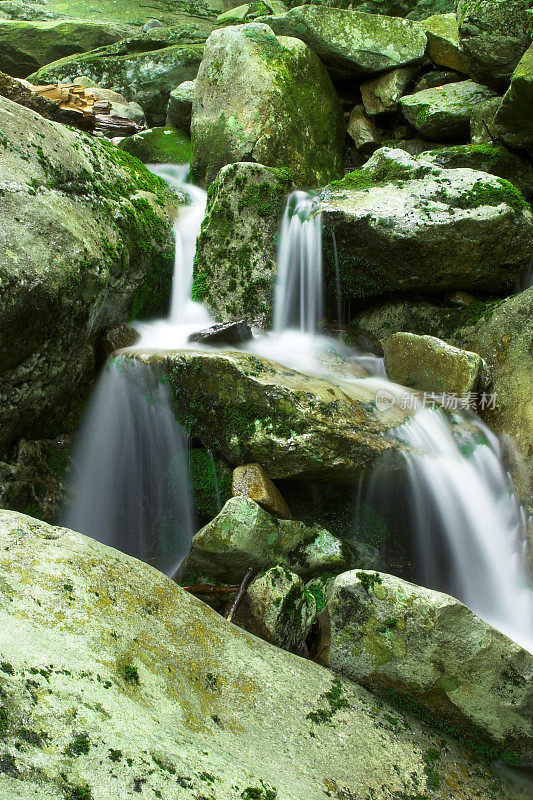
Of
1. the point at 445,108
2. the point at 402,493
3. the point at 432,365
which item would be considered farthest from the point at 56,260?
the point at 445,108

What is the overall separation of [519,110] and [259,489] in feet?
18.9

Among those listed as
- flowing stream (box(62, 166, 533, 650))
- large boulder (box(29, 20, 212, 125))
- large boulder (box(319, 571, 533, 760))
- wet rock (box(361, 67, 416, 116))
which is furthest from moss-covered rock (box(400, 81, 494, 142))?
large boulder (box(319, 571, 533, 760))

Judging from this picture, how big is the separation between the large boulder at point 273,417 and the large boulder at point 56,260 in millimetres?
822

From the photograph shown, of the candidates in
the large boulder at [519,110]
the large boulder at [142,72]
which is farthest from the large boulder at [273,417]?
the large boulder at [142,72]

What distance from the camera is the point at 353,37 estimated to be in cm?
952

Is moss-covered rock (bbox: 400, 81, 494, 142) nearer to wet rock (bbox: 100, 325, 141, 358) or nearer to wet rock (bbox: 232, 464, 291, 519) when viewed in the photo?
wet rock (bbox: 100, 325, 141, 358)

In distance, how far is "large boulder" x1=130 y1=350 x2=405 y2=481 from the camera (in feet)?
14.2

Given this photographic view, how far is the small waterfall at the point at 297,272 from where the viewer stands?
260 inches

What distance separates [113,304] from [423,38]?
810 cm

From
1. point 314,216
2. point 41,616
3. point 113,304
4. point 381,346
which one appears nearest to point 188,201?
point 314,216

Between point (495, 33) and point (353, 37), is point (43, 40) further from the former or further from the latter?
→ point (495, 33)

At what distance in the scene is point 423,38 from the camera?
968 centimetres

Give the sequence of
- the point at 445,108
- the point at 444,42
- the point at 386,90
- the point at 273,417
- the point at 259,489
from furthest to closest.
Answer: the point at 386,90
the point at 444,42
the point at 445,108
the point at 273,417
the point at 259,489

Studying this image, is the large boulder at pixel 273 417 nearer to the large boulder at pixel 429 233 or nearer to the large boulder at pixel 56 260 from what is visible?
the large boulder at pixel 56 260
